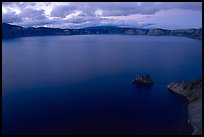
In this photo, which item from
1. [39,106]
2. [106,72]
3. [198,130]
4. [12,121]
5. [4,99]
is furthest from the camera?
[106,72]

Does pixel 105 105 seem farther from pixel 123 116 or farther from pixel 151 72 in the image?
pixel 151 72

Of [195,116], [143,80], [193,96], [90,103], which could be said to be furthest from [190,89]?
[90,103]

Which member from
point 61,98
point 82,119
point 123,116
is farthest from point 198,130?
point 61,98

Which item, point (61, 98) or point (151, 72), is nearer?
point (61, 98)

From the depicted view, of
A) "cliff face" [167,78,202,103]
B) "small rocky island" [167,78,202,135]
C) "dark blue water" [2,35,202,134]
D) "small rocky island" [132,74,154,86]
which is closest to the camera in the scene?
"small rocky island" [167,78,202,135]

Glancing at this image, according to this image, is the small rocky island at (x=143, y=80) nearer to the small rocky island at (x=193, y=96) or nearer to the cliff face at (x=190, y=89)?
the small rocky island at (x=193, y=96)

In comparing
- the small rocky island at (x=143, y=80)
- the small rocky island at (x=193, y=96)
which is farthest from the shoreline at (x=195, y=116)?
the small rocky island at (x=143, y=80)

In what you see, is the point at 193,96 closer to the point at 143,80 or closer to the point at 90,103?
the point at 143,80

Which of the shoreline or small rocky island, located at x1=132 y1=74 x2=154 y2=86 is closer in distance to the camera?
the shoreline

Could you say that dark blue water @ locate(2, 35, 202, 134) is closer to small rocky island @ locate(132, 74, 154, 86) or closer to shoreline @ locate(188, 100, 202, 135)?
shoreline @ locate(188, 100, 202, 135)

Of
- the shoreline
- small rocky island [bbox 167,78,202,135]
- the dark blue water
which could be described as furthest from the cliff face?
the shoreline
